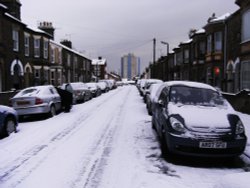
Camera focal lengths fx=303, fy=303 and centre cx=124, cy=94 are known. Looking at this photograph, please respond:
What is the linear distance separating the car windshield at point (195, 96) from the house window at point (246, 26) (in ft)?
39.1

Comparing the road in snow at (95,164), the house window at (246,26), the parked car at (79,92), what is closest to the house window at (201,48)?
the house window at (246,26)

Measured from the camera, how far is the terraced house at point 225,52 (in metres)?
19.2

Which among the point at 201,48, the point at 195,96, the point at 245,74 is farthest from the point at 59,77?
the point at 195,96

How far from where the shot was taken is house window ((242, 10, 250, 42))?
18422 millimetres

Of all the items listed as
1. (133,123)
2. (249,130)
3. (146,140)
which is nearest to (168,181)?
(146,140)

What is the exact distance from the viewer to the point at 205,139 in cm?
616

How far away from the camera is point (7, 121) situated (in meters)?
9.51

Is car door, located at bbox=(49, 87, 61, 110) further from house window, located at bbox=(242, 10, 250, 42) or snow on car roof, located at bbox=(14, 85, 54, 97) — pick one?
house window, located at bbox=(242, 10, 250, 42)

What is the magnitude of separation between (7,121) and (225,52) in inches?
768

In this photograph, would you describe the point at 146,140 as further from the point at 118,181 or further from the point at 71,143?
the point at 118,181

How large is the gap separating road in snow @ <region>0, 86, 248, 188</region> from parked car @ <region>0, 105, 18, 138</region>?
24 cm

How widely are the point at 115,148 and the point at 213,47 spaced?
21870 mm

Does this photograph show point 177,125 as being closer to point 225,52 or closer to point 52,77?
point 225,52

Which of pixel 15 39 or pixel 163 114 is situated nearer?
pixel 163 114
